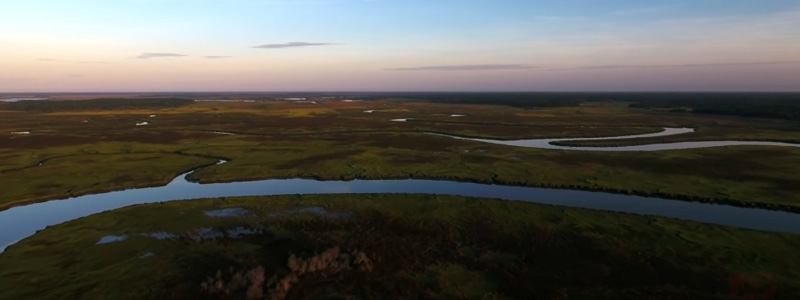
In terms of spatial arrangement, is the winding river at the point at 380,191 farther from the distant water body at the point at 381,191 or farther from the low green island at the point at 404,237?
the low green island at the point at 404,237

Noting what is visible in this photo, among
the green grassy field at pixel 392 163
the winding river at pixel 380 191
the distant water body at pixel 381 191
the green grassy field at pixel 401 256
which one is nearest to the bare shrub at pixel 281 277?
the green grassy field at pixel 401 256

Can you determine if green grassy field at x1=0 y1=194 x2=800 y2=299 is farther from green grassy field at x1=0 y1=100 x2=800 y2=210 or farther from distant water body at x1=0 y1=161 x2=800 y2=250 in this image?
green grassy field at x1=0 y1=100 x2=800 y2=210

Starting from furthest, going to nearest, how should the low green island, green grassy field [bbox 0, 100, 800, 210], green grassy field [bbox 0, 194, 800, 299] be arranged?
1. green grassy field [bbox 0, 100, 800, 210]
2. the low green island
3. green grassy field [bbox 0, 194, 800, 299]

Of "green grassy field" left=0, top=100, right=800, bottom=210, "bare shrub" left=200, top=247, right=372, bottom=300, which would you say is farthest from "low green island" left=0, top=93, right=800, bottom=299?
"green grassy field" left=0, top=100, right=800, bottom=210

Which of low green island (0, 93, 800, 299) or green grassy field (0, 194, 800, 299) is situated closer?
green grassy field (0, 194, 800, 299)

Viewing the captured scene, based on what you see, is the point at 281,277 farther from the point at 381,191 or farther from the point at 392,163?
the point at 392,163

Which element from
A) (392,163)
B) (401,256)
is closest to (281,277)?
(401,256)

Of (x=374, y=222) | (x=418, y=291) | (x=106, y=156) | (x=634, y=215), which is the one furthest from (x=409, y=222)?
(x=106, y=156)
